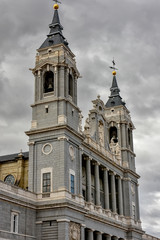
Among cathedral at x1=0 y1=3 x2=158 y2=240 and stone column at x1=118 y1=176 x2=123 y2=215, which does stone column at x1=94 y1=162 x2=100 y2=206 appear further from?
stone column at x1=118 y1=176 x2=123 y2=215

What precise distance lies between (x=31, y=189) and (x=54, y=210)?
4141 mm

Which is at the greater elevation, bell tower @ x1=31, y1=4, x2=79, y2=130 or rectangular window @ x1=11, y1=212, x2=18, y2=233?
bell tower @ x1=31, y1=4, x2=79, y2=130

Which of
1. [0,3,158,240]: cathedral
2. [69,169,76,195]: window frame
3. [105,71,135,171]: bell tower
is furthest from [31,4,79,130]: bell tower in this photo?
[105,71,135,171]: bell tower

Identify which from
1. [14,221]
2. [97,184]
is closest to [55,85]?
[97,184]

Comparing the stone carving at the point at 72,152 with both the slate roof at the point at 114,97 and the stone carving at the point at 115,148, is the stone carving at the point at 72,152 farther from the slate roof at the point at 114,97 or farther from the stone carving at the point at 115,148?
the slate roof at the point at 114,97

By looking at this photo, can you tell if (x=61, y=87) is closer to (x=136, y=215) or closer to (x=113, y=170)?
(x=113, y=170)

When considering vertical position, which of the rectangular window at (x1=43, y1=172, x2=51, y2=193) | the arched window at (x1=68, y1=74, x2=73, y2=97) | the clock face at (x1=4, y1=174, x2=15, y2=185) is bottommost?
the rectangular window at (x1=43, y1=172, x2=51, y2=193)

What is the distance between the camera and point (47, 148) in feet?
177

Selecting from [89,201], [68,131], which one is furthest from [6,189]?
[89,201]

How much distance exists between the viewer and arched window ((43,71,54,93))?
5750 centimetres

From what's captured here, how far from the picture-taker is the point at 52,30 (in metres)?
61.8

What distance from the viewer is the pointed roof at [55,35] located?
5931 centimetres

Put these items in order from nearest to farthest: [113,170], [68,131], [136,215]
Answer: [68,131]
[113,170]
[136,215]

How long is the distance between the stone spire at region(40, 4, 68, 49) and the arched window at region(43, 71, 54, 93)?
4.05 metres
